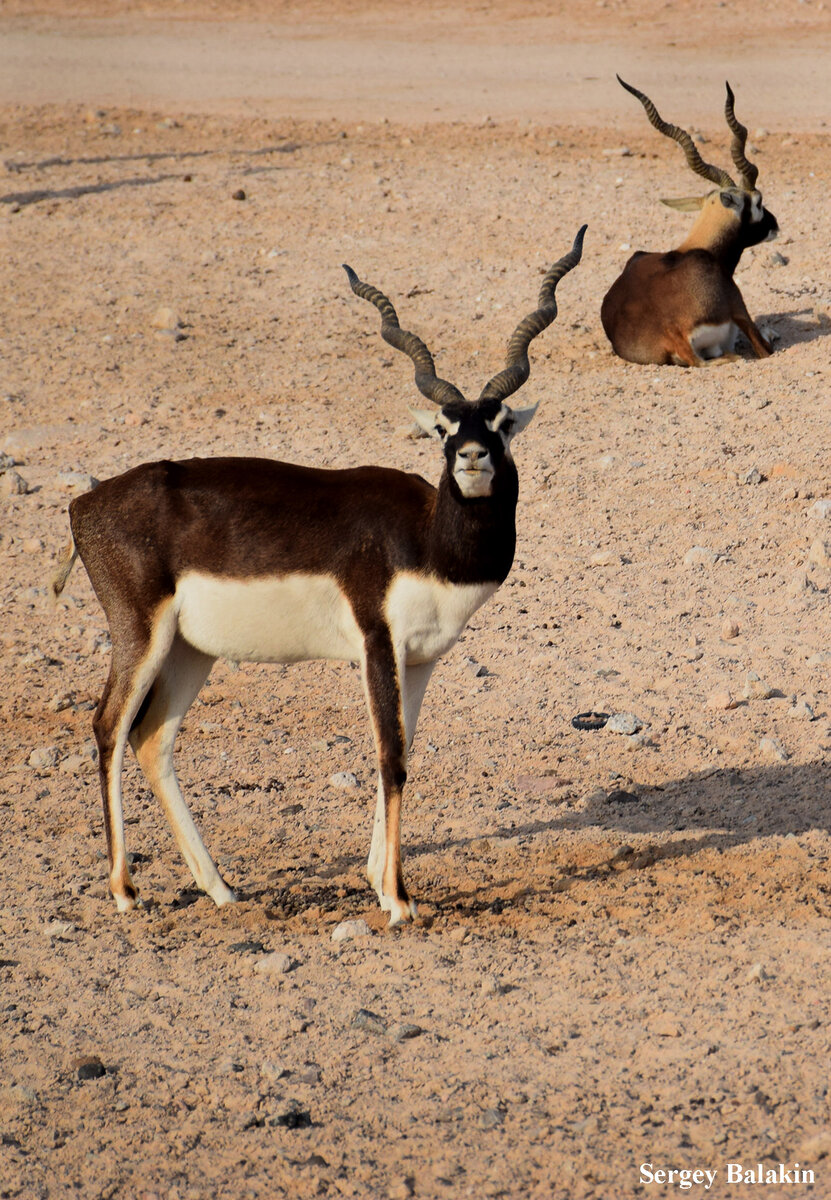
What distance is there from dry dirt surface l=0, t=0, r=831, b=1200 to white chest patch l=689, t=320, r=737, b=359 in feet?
0.75

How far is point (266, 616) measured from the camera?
561cm

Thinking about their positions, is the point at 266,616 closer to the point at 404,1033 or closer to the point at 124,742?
the point at 124,742

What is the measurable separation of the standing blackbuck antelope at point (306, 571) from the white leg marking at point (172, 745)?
0.01 metres

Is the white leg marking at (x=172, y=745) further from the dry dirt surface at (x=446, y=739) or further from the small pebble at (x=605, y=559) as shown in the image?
the small pebble at (x=605, y=559)

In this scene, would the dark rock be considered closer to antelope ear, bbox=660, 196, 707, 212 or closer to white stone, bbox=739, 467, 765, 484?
white stone, bbox=739, 467, 765, 484

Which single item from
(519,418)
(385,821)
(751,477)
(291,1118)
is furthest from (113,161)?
(291,1118)

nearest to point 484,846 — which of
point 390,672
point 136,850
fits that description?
point 390,672

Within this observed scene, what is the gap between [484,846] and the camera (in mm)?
6176

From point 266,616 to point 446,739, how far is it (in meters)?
1.92

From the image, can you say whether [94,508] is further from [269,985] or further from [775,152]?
[775,152]

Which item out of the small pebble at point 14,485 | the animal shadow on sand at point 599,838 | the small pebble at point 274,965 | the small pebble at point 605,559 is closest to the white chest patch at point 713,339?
the small pebble at point 605,559

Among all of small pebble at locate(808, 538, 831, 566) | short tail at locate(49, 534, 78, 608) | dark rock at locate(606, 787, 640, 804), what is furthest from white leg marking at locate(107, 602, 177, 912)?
small pebble at locate(808, 538, 831, 566)

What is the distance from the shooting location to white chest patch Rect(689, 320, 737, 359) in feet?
37.0

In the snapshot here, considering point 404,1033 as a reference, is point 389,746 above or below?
above
